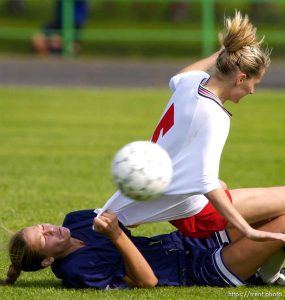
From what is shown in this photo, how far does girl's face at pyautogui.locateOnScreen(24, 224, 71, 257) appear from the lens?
20.6 ft

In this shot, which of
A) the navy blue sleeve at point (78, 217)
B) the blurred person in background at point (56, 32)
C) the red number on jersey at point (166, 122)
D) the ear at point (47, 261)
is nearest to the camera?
the red number on jersey at point (166, 122)

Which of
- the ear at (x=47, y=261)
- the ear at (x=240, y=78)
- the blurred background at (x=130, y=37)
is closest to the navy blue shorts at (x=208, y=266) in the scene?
the ear at (x=47, y=261)

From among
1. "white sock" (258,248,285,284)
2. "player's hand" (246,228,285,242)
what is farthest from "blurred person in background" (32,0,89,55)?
"player's hand" (246,228,285,242)

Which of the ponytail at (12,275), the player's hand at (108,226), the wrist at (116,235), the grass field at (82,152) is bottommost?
the grass field at (82,152)

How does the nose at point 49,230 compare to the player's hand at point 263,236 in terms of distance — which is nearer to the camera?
the player's hand at point 263,236

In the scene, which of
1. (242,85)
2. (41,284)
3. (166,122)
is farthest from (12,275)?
(242,85)

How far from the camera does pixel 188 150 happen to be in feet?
19.9

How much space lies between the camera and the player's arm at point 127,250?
6.13 meters

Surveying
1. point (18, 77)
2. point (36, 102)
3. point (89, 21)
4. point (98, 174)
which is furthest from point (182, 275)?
point (89, 21)

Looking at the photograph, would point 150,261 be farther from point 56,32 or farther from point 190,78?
point 56,32

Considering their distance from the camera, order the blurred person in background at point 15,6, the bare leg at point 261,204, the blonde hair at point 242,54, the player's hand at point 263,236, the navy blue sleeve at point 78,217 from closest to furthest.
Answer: the player's hand at point 263,236 < the blonde hair at point 242,54 < the bare leg at point 261,204 < the navy blue sleeve at point 78,217 < the blurred person in background at point 15,6

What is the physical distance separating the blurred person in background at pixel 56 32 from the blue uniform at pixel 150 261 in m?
19.9

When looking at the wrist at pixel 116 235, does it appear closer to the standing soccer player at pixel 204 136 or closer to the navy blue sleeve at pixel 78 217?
the standing soccer player at pixel 204 136

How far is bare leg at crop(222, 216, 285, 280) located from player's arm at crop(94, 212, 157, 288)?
51cm
